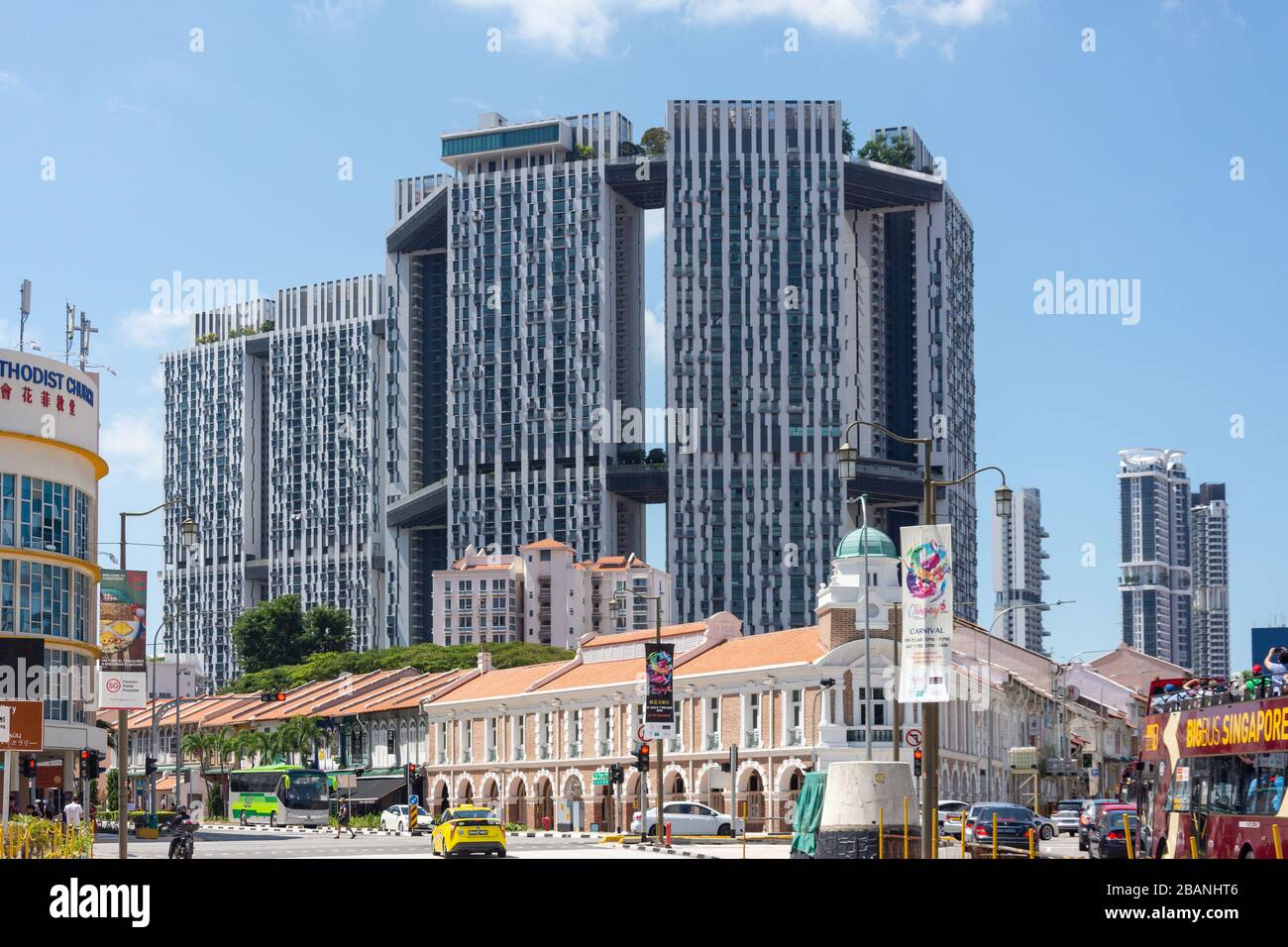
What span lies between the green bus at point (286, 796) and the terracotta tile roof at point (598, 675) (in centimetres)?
1443

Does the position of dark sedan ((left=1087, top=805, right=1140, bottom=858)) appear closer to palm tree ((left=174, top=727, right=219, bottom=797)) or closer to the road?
the road

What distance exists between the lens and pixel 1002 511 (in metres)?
37.6

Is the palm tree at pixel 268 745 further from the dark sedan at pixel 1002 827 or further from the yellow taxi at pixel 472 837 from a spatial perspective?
the dark sedan at pixel 1002 827

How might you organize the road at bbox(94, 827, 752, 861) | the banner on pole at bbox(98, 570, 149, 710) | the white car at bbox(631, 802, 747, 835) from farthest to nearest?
the white car at bbox(631, 802, 747, 835)
the banner on pole at bbox(98, 570, 149, 710)
the road at bbox(94, 827, 752, 861)

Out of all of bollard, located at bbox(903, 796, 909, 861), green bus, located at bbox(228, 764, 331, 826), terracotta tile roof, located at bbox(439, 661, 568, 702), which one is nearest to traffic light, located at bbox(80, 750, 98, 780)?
green bus, located at bbox(228, 764, 331, 826)

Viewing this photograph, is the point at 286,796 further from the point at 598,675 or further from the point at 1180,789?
the point at 1180,789

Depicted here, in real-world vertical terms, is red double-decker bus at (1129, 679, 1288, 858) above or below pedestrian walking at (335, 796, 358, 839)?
above

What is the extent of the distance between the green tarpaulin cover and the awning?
68.9 meters

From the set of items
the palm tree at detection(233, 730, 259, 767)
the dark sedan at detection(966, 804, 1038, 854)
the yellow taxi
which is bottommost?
the palm tree at detection(233, 730, 259, 767)

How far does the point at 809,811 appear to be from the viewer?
154 feet

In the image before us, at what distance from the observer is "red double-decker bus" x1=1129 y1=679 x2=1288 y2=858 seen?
29.4 m
